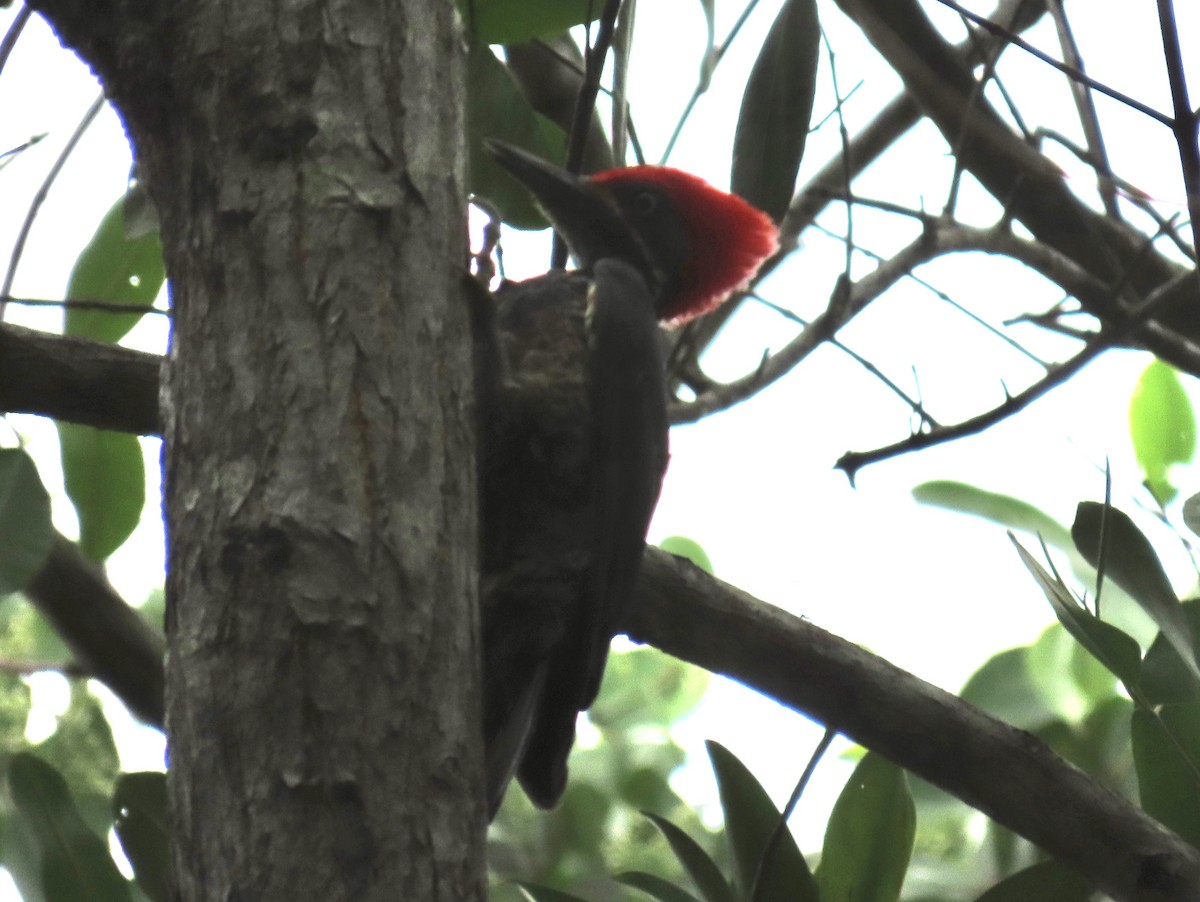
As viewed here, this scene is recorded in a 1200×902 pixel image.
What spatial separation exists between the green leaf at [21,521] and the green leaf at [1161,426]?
233 cm

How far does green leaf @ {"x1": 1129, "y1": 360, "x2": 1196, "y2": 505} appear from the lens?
10.3ft

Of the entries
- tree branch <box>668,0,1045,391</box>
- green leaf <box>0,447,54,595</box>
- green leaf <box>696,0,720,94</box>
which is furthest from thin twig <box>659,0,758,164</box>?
green leaf <box>0,447,54,595</box>

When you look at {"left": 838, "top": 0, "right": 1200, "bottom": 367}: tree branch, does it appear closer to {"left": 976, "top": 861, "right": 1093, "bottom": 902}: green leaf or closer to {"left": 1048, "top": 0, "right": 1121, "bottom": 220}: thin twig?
{"left": 1048, "top": 0, "right": 1121, "bottom": 220}: thin twig

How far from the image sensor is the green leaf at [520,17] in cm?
234

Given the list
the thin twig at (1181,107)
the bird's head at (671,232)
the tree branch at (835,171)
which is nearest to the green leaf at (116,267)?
the bird's head at (671,232)

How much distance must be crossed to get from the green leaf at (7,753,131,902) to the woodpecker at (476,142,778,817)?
2.22 ft

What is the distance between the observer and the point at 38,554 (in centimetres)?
220

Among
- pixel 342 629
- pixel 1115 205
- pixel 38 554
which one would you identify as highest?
pixel 1115 205

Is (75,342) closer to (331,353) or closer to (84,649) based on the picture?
(331,353)

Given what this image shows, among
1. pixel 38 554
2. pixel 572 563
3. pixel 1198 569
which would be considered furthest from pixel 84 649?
pixel 1198 569

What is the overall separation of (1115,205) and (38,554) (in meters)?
2.32

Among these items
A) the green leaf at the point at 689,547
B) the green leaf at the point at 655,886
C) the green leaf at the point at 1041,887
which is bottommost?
the green leaf at the point at 655,886

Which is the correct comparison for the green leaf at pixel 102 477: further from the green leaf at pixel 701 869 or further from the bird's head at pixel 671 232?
the green leaf at pixel 701 869

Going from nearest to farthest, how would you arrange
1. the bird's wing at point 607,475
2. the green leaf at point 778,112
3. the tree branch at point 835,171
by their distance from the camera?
1. the bird's wing at point 607,475
2. the green leaf at point 778,112
3. the tree branch at point 835,171
